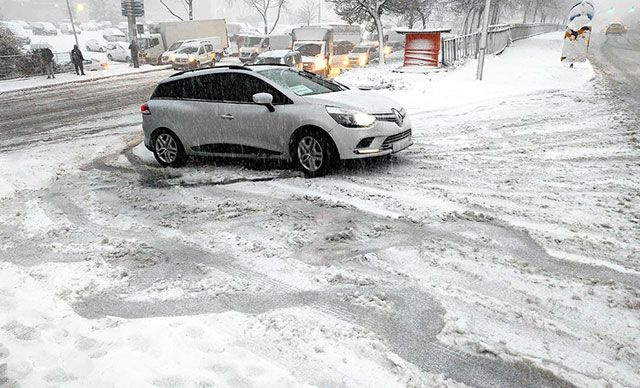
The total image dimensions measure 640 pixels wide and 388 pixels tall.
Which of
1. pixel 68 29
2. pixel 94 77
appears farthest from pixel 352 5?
pixel 68 29

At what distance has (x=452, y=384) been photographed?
2637mm

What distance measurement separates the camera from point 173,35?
110 ft

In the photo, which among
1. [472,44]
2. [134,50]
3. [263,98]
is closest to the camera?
[263,98]

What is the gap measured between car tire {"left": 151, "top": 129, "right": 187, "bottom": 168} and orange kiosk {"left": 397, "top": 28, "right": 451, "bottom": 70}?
562 inches

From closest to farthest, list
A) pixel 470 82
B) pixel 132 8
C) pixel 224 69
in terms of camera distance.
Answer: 1. pixel 224 69
2. pixel 470 82
3. pixel 132 8

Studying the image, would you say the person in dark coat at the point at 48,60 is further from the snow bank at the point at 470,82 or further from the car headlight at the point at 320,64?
the snow bank at the point at 470,82

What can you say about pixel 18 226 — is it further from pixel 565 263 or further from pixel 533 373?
pixel 565 263

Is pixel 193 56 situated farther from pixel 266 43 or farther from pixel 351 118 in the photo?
pixel 351 118

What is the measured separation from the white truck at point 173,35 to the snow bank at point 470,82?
1849 cm

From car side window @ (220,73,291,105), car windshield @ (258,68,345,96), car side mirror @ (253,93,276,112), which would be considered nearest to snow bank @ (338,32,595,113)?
car windshield @ (258,68,345,96)

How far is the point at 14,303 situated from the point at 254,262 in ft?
6.20

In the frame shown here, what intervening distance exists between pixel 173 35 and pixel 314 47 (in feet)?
48.9

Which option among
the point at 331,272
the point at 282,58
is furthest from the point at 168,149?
the point at 282,58

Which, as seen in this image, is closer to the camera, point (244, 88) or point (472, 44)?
point (244, 88)
